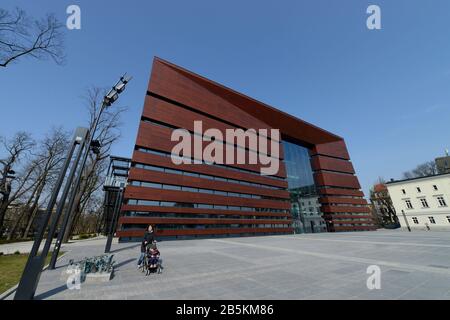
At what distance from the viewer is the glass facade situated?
39.2 metres

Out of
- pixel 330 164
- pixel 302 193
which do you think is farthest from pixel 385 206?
pixel 302 193

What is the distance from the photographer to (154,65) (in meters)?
26.0

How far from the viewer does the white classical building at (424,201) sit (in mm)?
36188

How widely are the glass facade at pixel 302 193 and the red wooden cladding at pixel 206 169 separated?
5.45m

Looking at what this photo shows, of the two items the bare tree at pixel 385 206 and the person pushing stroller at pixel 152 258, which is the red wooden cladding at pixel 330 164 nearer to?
the bare tree at pixel 385 206

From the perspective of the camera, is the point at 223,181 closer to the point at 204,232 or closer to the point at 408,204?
the point at 204,232

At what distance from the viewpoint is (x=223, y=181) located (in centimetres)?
Answer: 2839

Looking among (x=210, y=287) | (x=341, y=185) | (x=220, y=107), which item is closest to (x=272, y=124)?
(x=220, y=107)

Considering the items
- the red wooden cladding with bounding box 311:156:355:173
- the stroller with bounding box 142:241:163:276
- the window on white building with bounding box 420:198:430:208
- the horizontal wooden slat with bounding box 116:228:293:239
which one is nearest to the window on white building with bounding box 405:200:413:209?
the window on white building with bounding box 420:198:430:208

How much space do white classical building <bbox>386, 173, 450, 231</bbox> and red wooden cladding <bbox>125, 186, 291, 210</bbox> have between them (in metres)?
28.9

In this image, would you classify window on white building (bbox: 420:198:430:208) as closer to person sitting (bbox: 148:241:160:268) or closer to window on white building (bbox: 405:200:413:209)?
window on white building (bbox: 405:200:413:209)

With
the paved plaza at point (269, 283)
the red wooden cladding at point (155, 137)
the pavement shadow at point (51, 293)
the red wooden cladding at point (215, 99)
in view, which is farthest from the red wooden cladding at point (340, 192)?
the pavement shadow at point (51, 293)

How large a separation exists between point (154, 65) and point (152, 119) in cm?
847
